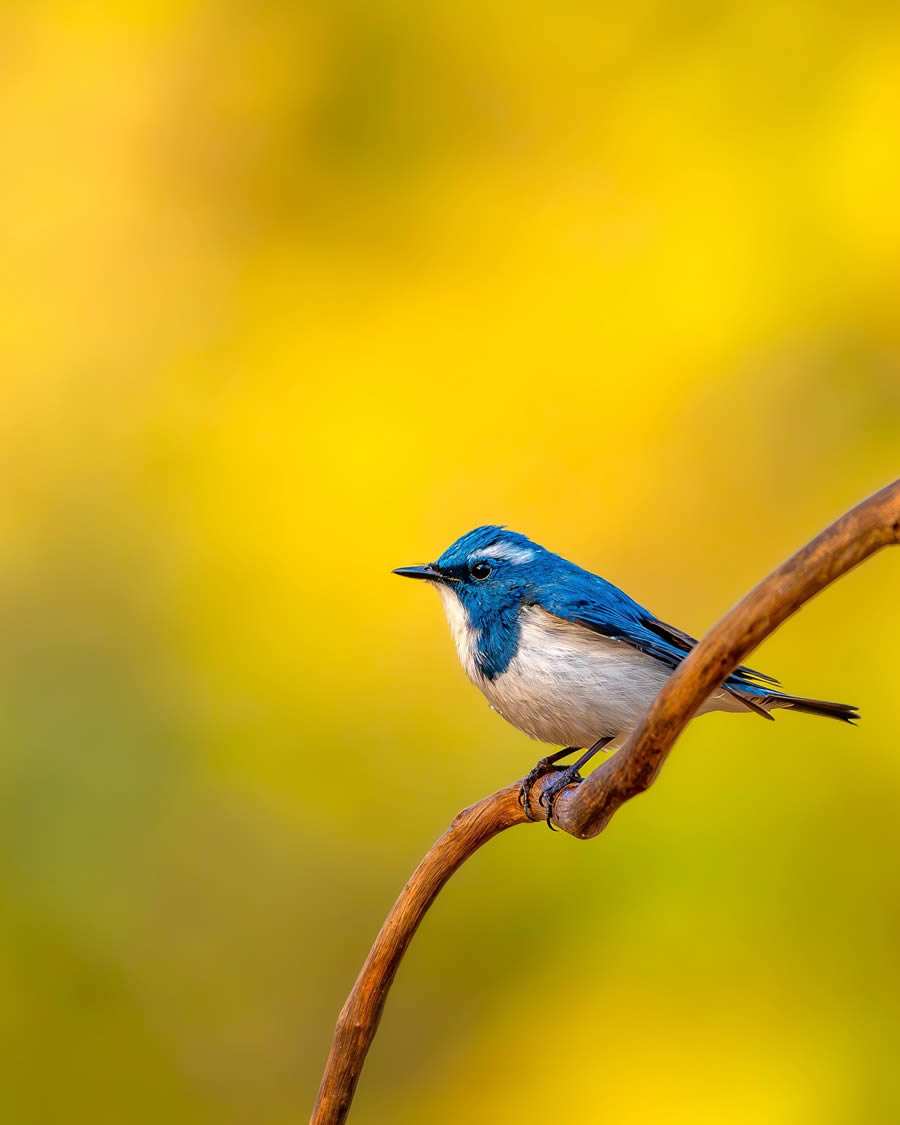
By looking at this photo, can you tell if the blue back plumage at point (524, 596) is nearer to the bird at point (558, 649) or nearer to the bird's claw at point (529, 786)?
the bird at point (558, 649)

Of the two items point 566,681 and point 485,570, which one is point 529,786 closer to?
point 566,681

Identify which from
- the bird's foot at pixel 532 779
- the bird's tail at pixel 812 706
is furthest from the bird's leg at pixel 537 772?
the bird's tail at pixel 812 706

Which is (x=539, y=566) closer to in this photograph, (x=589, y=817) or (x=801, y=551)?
(x=589, y=817)

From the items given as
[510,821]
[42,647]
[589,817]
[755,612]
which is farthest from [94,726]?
[755,612]

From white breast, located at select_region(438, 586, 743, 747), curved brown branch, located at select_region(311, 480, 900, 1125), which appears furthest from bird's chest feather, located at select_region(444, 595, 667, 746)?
curved brown branch, located at select_region(311, 480, 900, 1125)

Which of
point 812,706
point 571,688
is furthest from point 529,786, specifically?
point 812,706

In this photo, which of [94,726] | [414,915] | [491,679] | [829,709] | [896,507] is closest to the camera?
[896,507]
